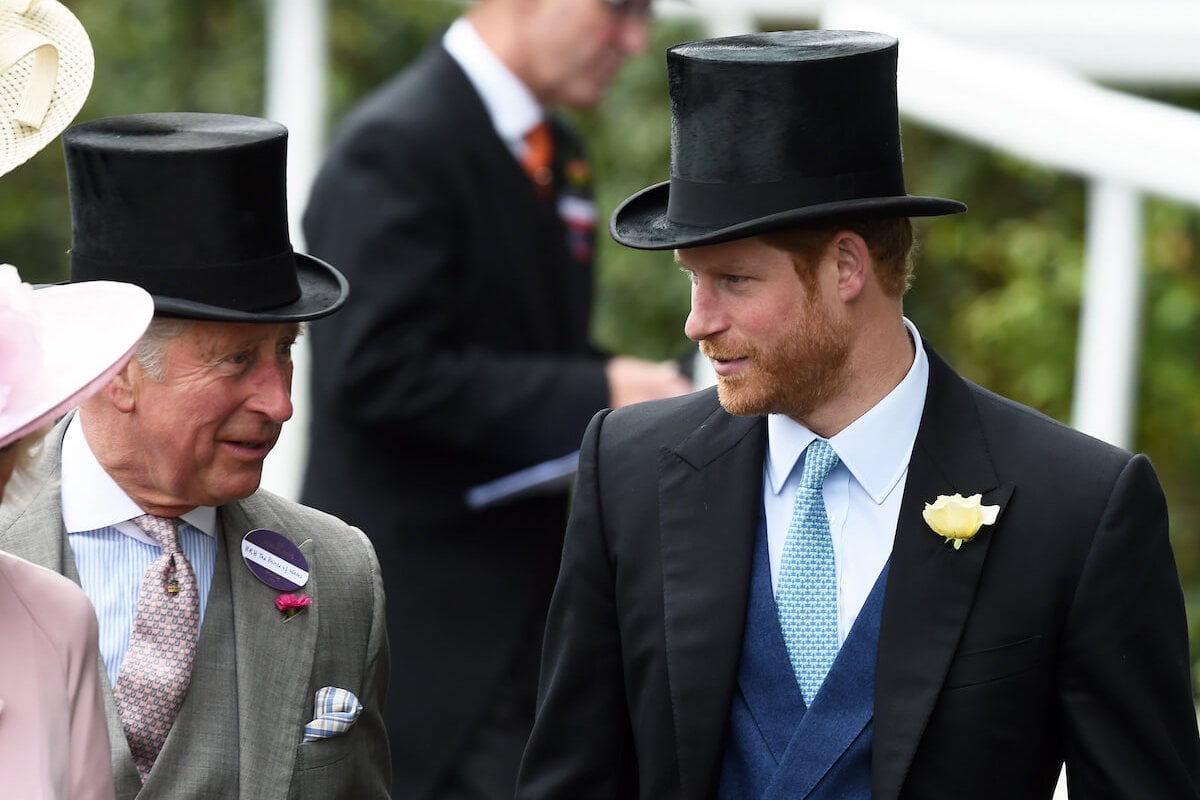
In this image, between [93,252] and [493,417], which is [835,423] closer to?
[93,252]

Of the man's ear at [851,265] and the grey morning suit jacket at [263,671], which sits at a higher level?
the man's ear at [851,265]

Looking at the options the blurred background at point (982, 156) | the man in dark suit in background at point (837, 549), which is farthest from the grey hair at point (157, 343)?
the blurred background at point (982, 156)

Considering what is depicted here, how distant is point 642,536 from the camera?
3547 mm

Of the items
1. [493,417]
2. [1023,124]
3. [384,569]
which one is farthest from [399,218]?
[1023,124]

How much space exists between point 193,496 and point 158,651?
0.85 ft

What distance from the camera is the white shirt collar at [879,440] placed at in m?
3.44

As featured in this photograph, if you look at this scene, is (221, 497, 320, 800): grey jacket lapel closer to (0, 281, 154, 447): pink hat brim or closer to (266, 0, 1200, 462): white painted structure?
(0, 281, 154, 447): pink hat brim

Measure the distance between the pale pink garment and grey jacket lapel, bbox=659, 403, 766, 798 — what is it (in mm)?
917

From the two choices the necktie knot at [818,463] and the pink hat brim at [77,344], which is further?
the necktie knot at [818,463]

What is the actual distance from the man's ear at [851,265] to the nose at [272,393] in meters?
0.93

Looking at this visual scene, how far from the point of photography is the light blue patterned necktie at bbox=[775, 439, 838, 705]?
3369 mm

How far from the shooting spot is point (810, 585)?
3.40 m

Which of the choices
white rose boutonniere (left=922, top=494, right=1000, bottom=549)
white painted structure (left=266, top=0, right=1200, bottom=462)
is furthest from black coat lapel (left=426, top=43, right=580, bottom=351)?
white rose boutonniere (left=922, top=494, right=1000, bottom=549)

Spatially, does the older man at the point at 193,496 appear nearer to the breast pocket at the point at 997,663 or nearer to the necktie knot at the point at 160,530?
the necktie knot at the point at 160,530
